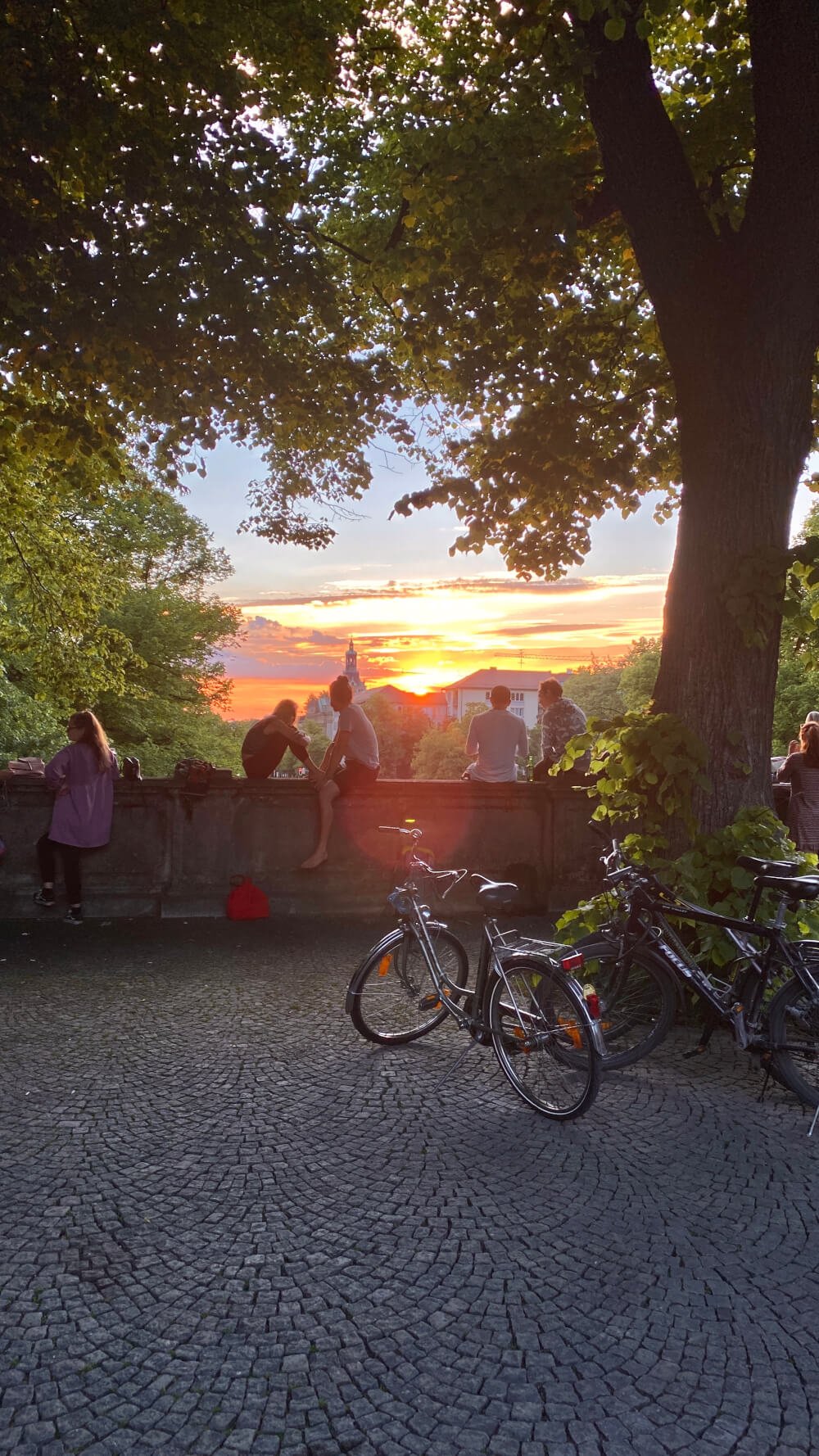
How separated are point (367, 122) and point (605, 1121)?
11878 mm

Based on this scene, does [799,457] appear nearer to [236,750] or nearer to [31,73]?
[31,73]

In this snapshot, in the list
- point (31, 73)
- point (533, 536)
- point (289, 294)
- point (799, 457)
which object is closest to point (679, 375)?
point (799, 457)

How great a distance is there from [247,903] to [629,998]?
4882 mm

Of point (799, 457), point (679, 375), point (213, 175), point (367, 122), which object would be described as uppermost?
point (367, 122)

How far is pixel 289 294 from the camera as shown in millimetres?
9523

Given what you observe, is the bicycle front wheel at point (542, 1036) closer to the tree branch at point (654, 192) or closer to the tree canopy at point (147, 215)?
the tree branch at point (654, 192)

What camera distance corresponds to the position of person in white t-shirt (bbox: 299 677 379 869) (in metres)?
9.63

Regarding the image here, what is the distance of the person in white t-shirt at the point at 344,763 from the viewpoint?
9633 millimetres

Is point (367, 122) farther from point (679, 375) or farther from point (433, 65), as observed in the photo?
point (679, 375)

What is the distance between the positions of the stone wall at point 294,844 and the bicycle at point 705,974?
398cm

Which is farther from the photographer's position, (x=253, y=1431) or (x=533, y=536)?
(x=533, y=536)

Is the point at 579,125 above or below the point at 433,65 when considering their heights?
below

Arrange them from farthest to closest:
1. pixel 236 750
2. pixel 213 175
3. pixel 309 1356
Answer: pixel 236 750 < pixel 213 175 < pixel 309 1356

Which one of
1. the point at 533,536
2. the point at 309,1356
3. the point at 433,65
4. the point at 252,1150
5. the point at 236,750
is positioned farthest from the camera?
the point at 236,750
